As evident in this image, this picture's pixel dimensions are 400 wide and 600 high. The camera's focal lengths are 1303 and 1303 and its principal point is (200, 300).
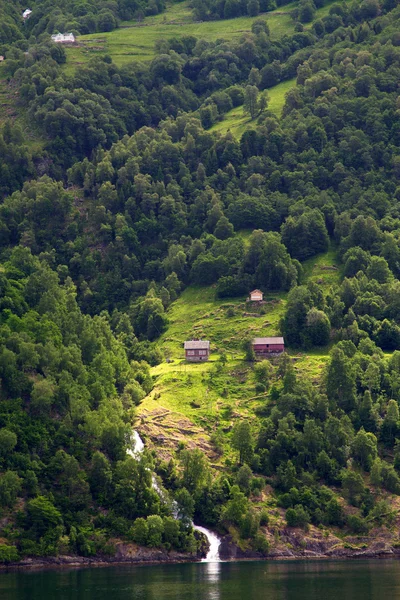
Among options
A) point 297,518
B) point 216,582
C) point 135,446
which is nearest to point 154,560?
point 297,518

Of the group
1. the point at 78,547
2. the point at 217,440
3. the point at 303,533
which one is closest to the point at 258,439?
the point at 217,440

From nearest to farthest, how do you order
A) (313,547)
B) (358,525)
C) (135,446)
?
(313,547) < (358,525) < (135,446)

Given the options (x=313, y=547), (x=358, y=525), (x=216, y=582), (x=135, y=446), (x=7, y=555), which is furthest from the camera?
(x=135, y=446)

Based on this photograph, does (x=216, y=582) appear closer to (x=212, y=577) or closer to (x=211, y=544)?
(x=212, y=577)

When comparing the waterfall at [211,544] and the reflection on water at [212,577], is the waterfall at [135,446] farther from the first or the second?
the reflection on water at [212,577]

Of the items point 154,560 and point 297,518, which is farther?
point 297,518

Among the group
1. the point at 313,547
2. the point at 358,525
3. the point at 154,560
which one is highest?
the point at 154,560

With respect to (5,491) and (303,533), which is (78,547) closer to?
(5,491)

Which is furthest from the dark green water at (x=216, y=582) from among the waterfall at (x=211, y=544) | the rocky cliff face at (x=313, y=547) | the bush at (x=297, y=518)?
the bush at (x=297, y=518)

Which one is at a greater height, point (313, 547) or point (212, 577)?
point (212, 577)
